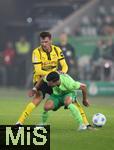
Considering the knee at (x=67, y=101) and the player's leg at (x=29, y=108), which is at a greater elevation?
the knee at (x=67, y=101)

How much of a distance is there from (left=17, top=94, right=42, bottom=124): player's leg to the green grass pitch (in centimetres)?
60

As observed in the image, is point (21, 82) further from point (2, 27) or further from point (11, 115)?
point (11, 115)

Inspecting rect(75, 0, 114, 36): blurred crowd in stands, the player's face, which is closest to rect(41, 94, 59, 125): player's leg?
the player's face

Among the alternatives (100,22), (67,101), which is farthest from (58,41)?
(67,101)

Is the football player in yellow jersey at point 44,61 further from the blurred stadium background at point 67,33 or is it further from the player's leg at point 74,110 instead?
the blurred stadium background at point 67,33

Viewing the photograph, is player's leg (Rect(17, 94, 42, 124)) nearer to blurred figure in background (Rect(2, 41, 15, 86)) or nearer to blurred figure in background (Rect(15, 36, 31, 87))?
blurred figure in background (Rect(15, 36, 31, 87))

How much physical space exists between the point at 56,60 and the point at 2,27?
20562 mm

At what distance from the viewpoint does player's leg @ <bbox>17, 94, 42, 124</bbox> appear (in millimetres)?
14062

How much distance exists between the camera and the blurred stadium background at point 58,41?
25750 mm

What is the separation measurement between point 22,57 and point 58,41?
16.4 feet

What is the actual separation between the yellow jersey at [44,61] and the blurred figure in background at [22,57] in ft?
53.2

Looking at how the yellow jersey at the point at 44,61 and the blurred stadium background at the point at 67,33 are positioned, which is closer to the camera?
the yellow jersey at the point at 44,61

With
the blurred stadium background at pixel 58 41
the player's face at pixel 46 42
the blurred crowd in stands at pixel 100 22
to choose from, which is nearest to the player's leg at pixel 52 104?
the player's face at pixel 46 42

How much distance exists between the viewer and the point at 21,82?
102 ft
